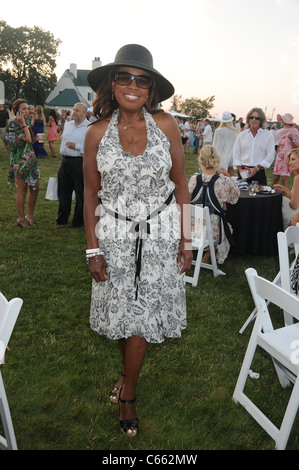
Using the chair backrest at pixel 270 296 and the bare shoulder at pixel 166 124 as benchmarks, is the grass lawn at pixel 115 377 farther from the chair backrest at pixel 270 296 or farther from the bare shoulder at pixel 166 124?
the bare shoulder at pixel 166 124

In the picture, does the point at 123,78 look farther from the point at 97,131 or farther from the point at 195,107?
the point at 195,107

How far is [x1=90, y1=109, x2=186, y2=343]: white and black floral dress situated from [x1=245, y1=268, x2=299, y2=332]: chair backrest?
50cm

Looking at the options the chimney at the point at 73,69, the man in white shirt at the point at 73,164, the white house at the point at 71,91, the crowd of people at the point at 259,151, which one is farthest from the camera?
the chimney at the point at 73,69

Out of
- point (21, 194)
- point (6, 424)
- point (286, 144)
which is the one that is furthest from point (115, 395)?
point (286, 144)

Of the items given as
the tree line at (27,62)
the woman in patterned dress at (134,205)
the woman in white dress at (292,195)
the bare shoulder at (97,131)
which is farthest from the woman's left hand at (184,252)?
the tree line at (27,62)

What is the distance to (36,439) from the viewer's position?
2256 mm

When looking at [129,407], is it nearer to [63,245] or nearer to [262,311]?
[262,311]

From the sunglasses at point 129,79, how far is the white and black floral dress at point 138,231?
0.58 ft

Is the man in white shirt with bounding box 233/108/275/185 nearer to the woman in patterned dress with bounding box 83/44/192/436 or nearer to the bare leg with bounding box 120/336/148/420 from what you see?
the woman in patterned dress with bounding box 83/44/192/436

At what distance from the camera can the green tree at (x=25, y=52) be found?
57.4 meters

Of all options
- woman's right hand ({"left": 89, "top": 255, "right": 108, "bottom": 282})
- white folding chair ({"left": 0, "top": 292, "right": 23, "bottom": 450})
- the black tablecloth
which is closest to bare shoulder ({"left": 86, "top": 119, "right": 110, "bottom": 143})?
woman's right hand ({"left": 89, "top": 255, "right": 108, "bottom": 282})

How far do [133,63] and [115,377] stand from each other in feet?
7.03

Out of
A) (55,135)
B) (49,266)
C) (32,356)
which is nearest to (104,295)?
(32,356)
